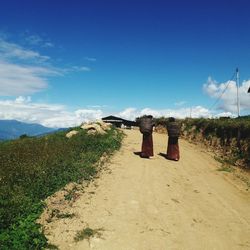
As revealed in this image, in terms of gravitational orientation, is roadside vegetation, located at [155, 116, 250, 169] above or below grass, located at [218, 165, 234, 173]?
above

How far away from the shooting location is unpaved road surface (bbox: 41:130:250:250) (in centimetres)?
891

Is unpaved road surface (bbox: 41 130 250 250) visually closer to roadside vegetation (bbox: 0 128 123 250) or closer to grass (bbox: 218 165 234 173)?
roadside vegetation (bbox: 0 128 123 250)

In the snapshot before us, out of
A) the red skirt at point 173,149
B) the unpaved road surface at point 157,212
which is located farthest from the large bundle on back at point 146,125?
the unpaved road surface at point 157,212

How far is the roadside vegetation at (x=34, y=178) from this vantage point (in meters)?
8.30

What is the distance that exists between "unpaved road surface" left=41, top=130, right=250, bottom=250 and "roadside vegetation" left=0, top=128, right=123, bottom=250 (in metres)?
0.68

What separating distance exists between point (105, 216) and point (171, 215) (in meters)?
2.14

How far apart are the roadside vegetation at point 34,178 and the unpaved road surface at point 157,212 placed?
2.22ft

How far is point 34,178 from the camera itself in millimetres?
13156

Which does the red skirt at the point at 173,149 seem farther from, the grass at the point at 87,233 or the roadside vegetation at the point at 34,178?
the grass at the point at 87,233

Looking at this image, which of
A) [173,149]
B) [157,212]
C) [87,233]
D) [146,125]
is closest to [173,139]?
[173,149]

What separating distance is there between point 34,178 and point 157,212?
5.09 m

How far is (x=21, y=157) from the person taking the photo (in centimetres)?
1730

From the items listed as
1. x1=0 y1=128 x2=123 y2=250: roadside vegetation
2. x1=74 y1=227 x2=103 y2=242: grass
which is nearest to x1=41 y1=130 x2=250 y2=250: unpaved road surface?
x1=74 y1=227 x2=103 y2=242: grass

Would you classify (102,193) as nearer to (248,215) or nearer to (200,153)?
(248,215)
